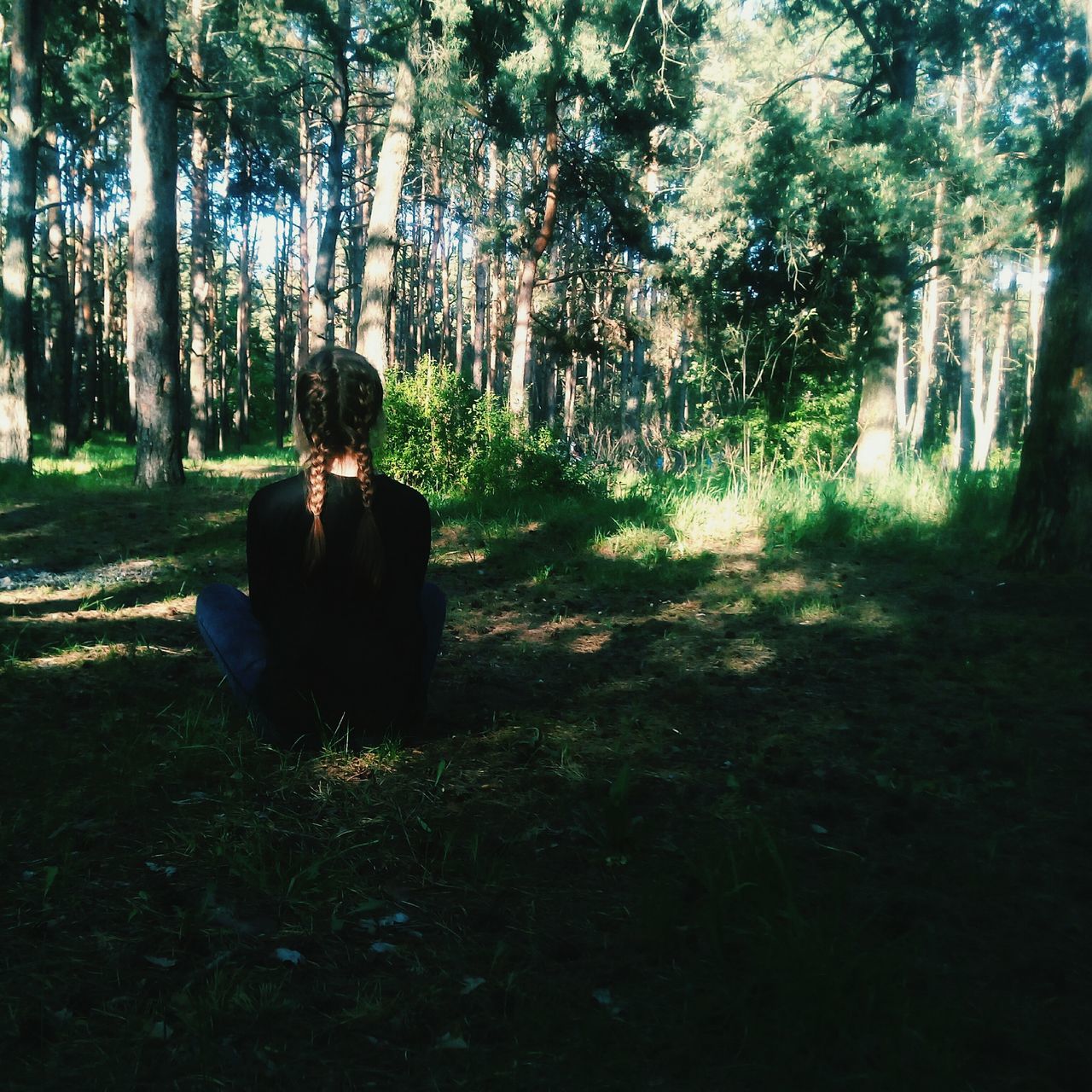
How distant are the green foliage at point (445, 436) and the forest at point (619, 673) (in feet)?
0.20

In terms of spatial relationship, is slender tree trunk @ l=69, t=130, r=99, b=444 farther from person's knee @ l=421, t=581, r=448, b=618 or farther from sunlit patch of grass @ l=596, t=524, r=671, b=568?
person's knee @ l=421, t=581, r=448, b=618

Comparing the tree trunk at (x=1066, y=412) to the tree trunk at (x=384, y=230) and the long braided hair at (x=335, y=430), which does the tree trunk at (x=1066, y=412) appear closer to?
the long braided hair at (x=335, y=430)

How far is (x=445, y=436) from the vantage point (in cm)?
1208

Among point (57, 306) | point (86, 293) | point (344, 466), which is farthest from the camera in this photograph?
point (86, 293)

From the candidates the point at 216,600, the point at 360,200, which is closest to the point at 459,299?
the point at 360,200

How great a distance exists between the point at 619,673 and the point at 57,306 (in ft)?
80.5

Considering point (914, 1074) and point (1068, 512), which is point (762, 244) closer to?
point (1068, 512)

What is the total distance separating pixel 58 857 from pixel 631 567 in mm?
5384

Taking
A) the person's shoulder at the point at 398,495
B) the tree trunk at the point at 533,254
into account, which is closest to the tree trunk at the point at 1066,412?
the person's shoulder at the point at 398,495

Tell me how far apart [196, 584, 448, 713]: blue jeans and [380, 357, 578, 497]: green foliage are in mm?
7879

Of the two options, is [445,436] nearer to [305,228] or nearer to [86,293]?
[305,228]

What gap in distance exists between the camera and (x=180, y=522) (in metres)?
9.73

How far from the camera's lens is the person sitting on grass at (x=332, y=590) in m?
3.30

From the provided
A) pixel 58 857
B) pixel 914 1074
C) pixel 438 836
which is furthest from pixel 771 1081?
pixel 58 857
